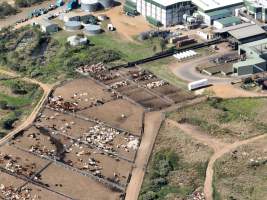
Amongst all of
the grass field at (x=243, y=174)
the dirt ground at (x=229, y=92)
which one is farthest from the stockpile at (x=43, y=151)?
the dirt ground at (x=229, y=92)

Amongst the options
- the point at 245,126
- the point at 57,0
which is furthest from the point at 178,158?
the point at 57,0

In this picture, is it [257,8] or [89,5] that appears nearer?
[257,8]

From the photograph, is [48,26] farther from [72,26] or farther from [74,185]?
[74,185]

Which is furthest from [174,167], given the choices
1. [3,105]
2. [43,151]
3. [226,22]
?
[226,22]

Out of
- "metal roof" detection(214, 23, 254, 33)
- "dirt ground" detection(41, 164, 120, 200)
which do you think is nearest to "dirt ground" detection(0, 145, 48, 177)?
"dirt ground" detection(41, 164, 120, 200)

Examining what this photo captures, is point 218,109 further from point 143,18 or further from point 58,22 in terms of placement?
point 58,22

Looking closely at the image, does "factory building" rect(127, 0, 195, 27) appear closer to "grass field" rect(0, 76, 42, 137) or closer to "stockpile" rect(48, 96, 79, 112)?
"grass field" rect(0, 76, 42, 137)
